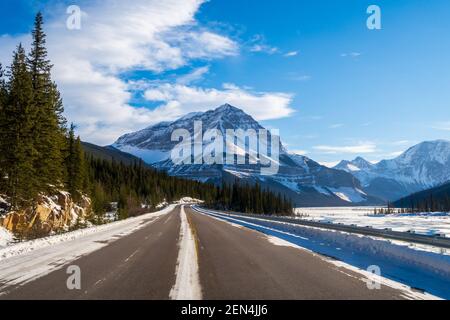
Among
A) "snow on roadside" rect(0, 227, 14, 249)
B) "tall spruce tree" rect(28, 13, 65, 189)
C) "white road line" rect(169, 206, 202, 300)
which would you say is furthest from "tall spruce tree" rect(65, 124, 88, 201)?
"white road line" rect(169, 206, 202, 300)

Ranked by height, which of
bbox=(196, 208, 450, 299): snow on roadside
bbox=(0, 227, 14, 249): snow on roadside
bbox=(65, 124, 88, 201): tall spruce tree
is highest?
bbox=(65, 124, 88, 201): tall spruce tree

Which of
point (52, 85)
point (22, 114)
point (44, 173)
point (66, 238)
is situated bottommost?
point (66, 238)

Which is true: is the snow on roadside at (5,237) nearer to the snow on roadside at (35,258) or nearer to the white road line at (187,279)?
the snow on roadside at (35,258)

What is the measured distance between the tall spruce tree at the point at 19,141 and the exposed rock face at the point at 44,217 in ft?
4.30

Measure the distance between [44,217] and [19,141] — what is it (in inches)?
316

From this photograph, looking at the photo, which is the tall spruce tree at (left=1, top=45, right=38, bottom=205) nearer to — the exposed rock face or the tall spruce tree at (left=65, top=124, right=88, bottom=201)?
the exposed rock face

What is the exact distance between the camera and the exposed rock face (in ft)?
92.4

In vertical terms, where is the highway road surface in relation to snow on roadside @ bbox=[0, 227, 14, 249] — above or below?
above

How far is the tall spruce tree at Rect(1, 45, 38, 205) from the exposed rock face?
1310 millimetres

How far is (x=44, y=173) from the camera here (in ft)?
121
